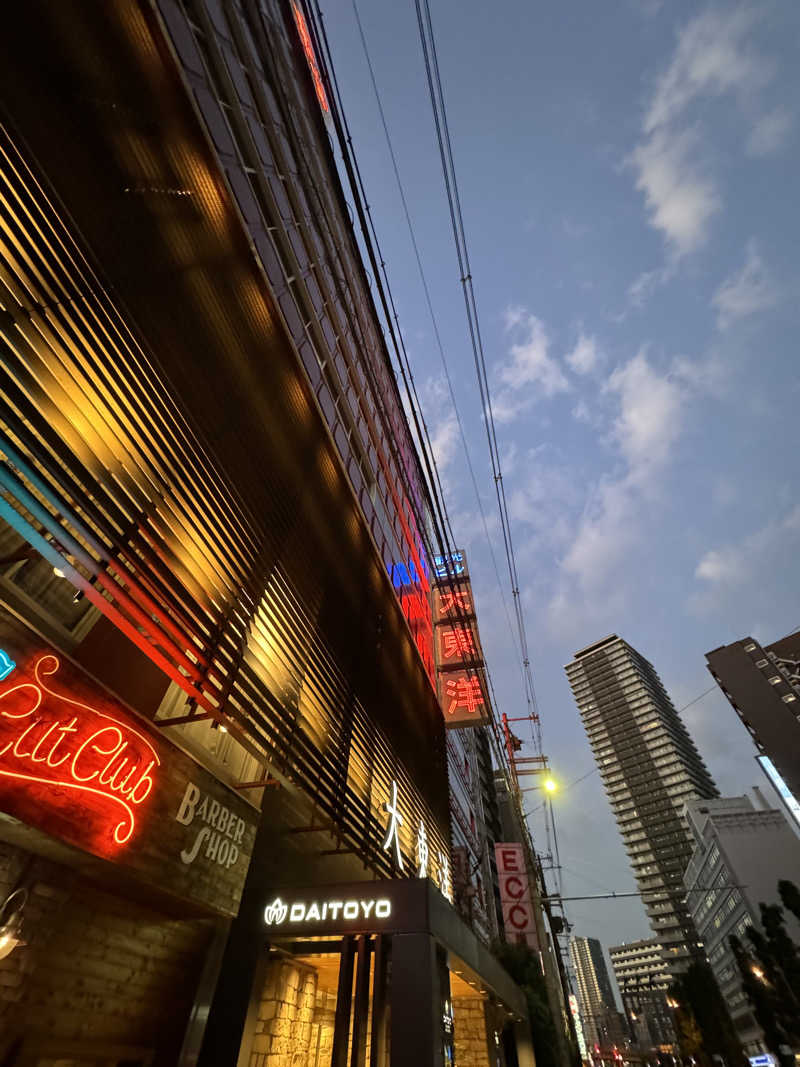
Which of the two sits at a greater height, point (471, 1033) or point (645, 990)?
point (645, 990)

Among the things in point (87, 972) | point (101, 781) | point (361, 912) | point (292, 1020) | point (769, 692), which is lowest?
point (87, 972)

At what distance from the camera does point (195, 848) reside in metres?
5.30

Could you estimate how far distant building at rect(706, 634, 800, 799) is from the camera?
6469 cm

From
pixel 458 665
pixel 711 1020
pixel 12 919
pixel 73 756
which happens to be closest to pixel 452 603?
pixel 458 665

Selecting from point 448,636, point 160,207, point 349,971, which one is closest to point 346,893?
point 349,971

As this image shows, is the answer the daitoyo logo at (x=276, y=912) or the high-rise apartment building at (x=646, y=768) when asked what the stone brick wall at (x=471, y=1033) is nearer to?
the daitoyo logo at (x=276, y=912)

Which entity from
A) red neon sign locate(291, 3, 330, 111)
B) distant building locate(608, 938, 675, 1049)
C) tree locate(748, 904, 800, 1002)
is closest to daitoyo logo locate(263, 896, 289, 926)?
red neon sign locate(291, 3, 330, 111)

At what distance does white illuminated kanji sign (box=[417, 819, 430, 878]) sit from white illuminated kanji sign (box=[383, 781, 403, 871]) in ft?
3.91

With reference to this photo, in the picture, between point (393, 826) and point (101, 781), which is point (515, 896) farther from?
point (101, 781)

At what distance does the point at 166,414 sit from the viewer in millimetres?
4941

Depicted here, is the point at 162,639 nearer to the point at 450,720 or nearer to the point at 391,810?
the point at 391,810

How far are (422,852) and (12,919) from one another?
343 inches

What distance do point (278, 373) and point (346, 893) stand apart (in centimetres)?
659

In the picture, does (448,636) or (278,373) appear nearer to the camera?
(278,373)
